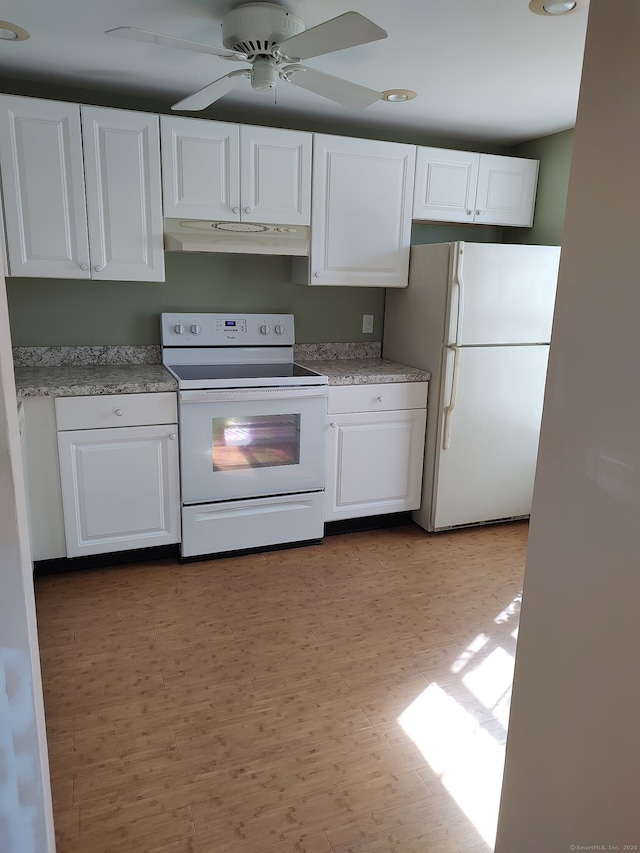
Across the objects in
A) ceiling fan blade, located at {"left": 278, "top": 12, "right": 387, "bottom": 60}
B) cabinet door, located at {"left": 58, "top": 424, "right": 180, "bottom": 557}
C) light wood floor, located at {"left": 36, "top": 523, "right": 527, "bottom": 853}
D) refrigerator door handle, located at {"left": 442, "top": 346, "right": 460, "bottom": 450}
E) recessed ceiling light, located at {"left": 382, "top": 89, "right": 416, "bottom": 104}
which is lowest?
light wood floor, located at {"left": 36, "top": 523, "right": 527, "bottom": 853}

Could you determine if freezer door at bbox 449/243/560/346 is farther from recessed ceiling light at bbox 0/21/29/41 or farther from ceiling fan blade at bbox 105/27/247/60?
recessed ceiling light at bbox 0/21/29/41

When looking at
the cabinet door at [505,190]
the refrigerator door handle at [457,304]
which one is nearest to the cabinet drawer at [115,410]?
the refrigerator door handle at [457,304]

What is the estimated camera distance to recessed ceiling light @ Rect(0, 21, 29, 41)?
2168 mm

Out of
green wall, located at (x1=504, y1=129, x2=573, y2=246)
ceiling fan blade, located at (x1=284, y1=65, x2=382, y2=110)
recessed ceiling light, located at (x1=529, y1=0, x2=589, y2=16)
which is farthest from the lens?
green wall, located at (x1=504, y1=129, x2=573, y2=246)

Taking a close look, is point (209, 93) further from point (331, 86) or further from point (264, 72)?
point (331, 86)

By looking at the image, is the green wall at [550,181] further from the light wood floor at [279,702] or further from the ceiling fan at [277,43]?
the light wood floor at [279,702]

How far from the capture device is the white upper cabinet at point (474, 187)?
3430 mm

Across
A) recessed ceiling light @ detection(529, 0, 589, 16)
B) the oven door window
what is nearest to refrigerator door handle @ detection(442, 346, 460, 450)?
the oven door window

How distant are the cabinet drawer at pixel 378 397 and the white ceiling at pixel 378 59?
4.73ft

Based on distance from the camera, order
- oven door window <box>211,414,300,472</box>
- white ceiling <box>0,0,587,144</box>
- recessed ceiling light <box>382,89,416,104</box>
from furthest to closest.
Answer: oven door window <box>211,414,300,472</box>, recessed ceiling light <box>382,89,416,104</box>, white ceiling <box>0,0,587,144</box>

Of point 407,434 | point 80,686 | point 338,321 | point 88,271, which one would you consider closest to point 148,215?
point 88,271

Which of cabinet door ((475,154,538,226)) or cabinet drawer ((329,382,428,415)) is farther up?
cabinet door ((475,154,538,226))

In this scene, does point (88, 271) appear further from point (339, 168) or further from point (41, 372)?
point (339, 168)

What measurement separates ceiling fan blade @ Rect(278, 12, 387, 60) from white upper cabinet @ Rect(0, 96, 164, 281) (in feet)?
3.77
